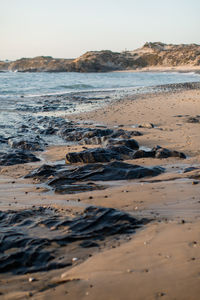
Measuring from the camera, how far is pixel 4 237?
3340mm

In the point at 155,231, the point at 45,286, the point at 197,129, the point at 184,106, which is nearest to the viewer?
the point at 45,286

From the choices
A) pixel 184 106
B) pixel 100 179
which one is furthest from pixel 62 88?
pixel 100 179

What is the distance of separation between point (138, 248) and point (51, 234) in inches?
33.2

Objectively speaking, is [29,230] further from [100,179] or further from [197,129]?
[197,129]

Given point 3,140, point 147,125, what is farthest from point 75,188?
point 147,125

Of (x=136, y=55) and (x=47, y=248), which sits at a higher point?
(x=136, y=55)

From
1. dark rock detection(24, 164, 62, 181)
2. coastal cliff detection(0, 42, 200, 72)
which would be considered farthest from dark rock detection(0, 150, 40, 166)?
coastal cliff detection(0, 42, 200, 72)

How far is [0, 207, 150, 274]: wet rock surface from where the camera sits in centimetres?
297

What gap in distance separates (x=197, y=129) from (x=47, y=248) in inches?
263

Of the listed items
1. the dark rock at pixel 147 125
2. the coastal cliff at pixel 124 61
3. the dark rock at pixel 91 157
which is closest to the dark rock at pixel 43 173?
the dark rock at pixel 91 157

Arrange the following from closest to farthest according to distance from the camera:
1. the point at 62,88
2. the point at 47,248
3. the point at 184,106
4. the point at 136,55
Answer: the point at 47,248 < the point at 184,106 < the point at 62,88 < the point at 136,55

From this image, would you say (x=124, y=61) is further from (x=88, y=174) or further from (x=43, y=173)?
(x=88, y=174)

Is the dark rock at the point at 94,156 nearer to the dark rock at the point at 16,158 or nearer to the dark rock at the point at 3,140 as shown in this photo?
the dark rock at the point at 16,158

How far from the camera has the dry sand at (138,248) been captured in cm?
252
